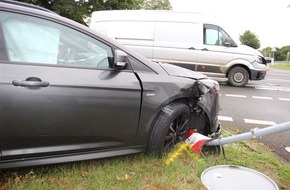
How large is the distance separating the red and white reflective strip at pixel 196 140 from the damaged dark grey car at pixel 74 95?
10.2 inches

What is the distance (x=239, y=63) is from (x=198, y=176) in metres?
8.26

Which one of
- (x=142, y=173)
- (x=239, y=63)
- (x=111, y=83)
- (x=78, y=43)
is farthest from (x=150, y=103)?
(x=239, y=63)

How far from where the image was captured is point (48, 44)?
302 centimetres

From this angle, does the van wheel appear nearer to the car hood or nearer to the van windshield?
the van windshield

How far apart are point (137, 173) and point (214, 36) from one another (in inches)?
328

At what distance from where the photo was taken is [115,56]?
3.22m

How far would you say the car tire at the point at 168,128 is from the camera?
358cm

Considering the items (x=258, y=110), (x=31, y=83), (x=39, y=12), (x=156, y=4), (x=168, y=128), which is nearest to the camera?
(x=31, y=83)

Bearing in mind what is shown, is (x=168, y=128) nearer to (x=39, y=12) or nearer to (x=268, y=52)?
(x=39, y=12)

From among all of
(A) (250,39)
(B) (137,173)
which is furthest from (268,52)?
(B) (137,173)

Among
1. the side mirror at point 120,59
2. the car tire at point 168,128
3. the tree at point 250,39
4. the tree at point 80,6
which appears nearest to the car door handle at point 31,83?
the side mirror at point 120,59

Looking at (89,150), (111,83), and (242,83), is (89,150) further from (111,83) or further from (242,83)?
(242,83)

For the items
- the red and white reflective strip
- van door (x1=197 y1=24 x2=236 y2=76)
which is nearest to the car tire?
the red and white reflective strip

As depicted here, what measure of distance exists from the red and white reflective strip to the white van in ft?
A: 23.2
